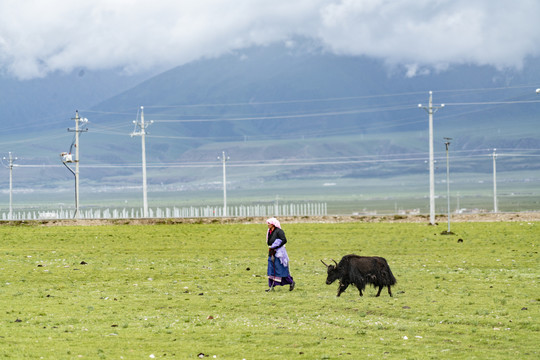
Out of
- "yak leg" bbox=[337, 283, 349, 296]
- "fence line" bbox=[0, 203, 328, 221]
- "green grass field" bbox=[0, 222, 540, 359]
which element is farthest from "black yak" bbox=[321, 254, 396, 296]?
"fence line" bbox=[0, 203, 328, 221]

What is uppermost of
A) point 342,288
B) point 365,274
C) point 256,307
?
point 365,274

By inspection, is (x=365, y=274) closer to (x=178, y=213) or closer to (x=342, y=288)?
(x=342, y=288)

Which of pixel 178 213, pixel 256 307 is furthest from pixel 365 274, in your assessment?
pixel 178 213

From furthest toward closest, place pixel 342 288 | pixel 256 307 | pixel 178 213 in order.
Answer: pixel 178 213 → pixel 342 288 → pixel 256 307

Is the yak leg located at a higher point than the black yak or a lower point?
lower

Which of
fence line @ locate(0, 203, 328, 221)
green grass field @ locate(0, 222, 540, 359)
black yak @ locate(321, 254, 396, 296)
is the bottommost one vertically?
green grass field @ locate(0, 222, 540, 359)

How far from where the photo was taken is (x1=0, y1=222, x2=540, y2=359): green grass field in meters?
14.9

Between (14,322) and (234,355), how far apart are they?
18.6 ft

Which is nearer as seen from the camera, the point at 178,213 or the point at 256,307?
the point at 256,307

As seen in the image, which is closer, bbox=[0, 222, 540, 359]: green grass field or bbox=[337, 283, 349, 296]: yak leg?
bbox=[0, 222, 540, 359]: green grass field

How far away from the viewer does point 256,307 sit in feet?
65.6

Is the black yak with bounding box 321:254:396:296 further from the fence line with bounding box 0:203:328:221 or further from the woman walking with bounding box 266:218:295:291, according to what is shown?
the fence line with bounding box 0:203:328:221

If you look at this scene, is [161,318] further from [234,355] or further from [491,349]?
[491,349]

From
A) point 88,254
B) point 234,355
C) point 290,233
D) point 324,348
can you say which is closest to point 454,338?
point 324,348
